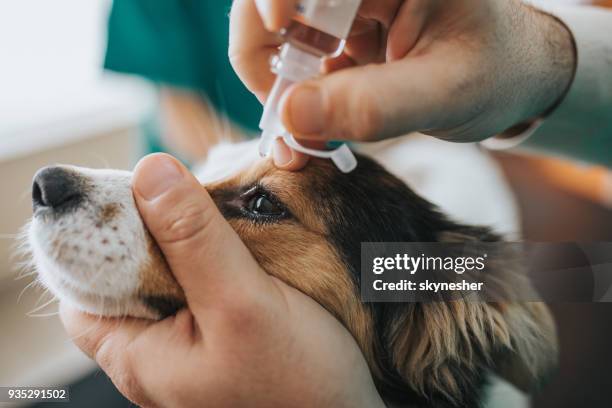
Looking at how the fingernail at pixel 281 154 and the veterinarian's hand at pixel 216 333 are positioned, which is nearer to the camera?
the veterinarian's hand at pixel 216 333

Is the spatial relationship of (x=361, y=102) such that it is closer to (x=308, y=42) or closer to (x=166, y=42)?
(x=308, y=42)

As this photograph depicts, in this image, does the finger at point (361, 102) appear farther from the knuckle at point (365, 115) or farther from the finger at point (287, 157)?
the finger at point (287, 157)

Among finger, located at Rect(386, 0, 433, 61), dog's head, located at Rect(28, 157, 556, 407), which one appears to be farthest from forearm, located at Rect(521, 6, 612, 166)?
finger, located at Rect(386, 0, 433, 61)

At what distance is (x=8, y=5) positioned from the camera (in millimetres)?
1306

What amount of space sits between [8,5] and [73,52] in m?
0.19

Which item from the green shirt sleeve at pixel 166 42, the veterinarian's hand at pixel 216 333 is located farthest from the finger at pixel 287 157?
the green shirt sleeve at pixel 166 42

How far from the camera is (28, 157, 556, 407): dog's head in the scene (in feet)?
2.38

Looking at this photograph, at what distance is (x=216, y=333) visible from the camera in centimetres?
63

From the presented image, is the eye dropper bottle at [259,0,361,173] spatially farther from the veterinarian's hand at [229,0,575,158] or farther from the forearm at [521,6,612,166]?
the forearm at [521,6,612,166]

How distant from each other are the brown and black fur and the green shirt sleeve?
56cm

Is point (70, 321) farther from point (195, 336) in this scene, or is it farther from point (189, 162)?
point (189, 162)

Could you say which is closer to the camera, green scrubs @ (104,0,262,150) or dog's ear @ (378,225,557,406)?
dog's ear @ (378,225,557,406)

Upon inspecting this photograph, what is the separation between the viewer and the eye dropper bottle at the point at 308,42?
45cm

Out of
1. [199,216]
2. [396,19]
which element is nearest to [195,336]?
[199,216]
